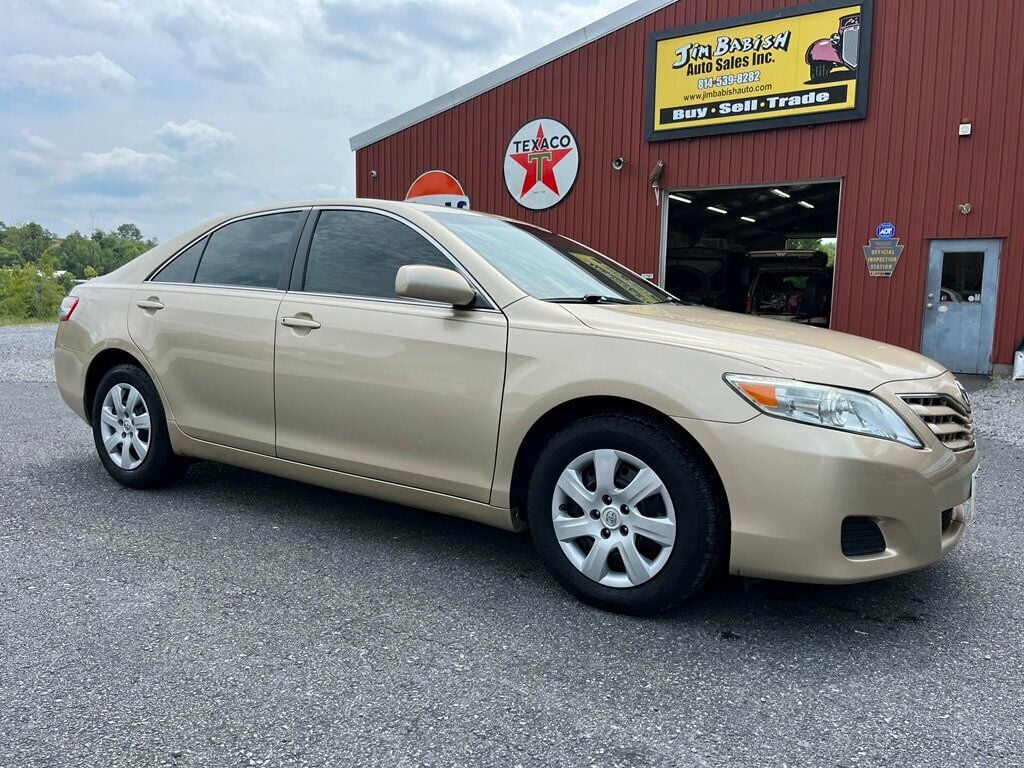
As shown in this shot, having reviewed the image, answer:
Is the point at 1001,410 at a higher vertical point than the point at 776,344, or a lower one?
lower

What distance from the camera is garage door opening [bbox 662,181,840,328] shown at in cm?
1568

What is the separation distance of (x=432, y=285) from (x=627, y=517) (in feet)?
3.78

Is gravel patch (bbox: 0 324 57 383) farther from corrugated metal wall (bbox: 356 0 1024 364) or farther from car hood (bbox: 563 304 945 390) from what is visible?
car hood (bbox: 563 304 945 390)

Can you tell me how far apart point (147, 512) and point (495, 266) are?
2229 mm

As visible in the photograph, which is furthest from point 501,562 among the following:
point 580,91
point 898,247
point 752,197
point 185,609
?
point 752,197

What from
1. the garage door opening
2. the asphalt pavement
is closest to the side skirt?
the asphalt pavement

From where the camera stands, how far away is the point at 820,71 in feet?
36.7

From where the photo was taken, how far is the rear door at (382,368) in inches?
122

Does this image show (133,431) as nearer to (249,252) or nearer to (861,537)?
(249,252)

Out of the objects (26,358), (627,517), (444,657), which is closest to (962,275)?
(627,517)

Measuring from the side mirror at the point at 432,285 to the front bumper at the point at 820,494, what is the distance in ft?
3.35

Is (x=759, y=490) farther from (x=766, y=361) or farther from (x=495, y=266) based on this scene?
(x=495, y=266)

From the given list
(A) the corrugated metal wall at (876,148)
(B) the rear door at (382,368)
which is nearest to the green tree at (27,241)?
(A) the corrugated metal wall at (876,148)

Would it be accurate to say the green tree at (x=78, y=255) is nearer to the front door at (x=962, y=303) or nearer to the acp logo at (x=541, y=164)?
the acp logo at (x=541, y=164)
